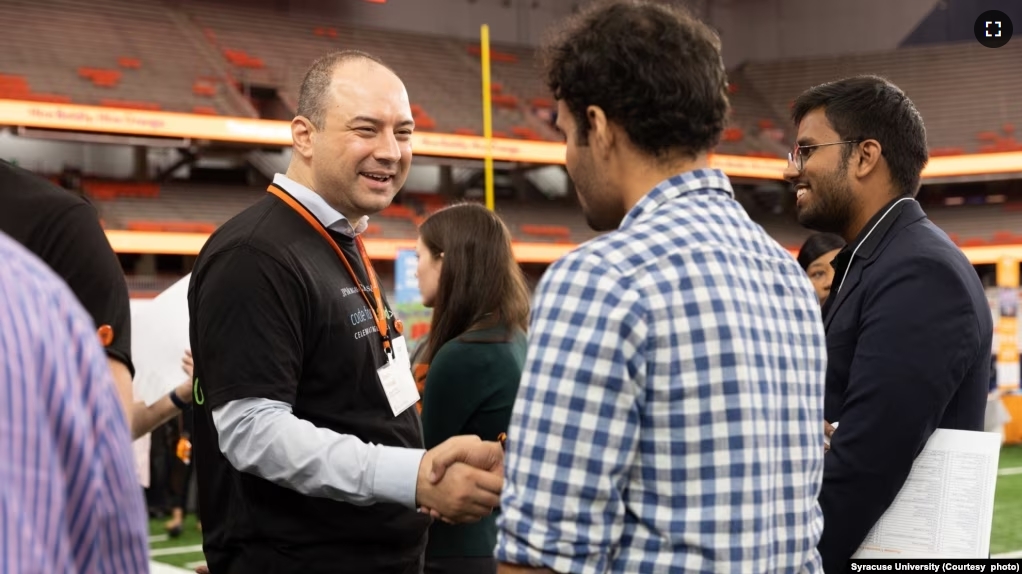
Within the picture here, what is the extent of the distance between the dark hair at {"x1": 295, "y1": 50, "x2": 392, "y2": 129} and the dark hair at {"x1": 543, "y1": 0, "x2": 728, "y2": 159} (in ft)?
3.09

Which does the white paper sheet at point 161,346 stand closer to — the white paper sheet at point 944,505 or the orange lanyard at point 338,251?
the orange lanyard at point 338,251

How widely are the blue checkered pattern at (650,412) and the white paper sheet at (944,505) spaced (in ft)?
2.12

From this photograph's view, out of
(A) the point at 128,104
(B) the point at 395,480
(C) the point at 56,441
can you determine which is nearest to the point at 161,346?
(B) the point at 395,480

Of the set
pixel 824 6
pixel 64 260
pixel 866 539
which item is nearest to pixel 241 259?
pixel 64 260

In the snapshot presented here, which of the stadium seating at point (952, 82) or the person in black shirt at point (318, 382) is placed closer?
the person in black shirt at point (318, 382)

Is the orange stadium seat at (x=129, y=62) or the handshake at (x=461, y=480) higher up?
the orange stadium seat at (x=129, y=62)

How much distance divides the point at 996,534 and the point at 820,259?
182 inches

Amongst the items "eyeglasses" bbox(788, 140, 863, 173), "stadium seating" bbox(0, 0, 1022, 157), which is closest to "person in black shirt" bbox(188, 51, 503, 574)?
"eyeglasses" bbox(788, 140, 863, 173)

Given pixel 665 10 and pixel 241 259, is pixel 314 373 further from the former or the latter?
pixel 665 10

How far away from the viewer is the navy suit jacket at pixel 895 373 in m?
1.82

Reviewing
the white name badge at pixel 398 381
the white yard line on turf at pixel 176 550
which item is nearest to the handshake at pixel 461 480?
the white name badge at pixel 398 381

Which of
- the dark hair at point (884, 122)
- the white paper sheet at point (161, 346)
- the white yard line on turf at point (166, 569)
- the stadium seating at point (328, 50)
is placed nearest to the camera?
the dark hair at point (884, 122)

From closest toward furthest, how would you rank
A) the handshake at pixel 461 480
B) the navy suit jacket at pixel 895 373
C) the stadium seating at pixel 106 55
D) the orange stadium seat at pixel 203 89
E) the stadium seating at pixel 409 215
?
the handshake at pixel 461 480
the navy suit jacket at pixel 895 373
the stadium seating at pixel 409 215
the stadium seating at pixel 106 55
the orange stadium seat at pixel 203 89

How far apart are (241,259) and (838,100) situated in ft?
4.22
